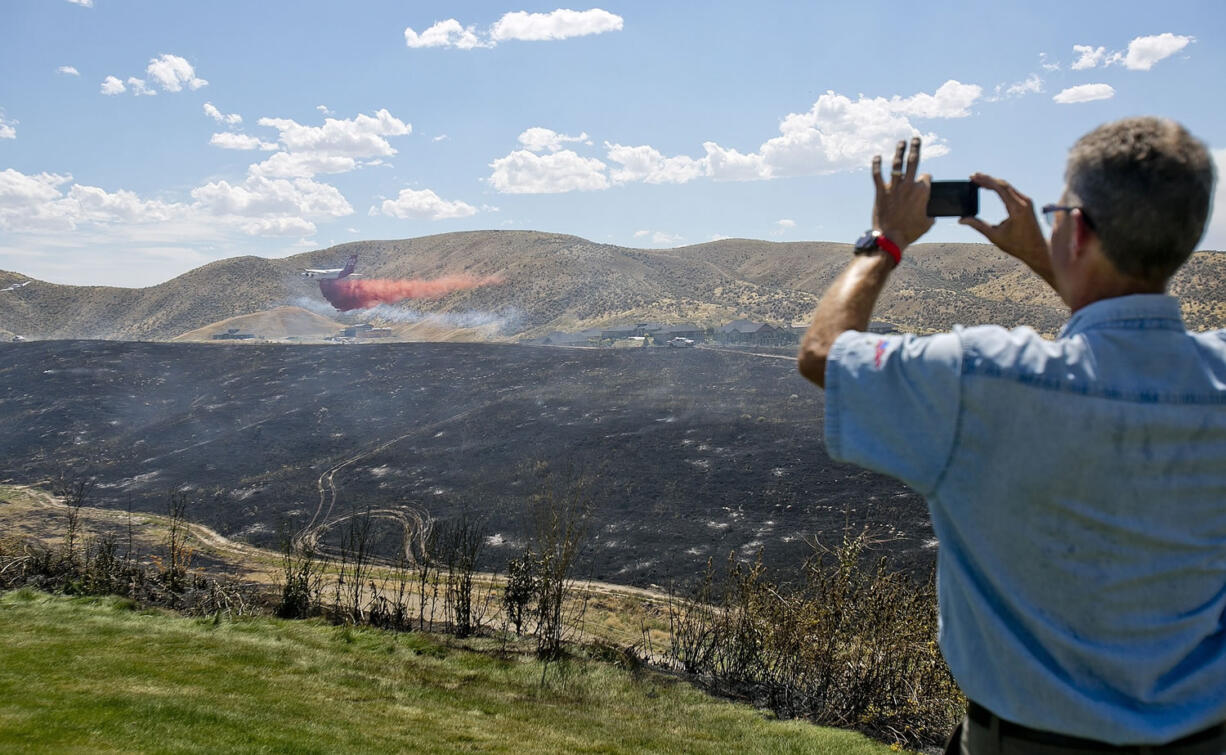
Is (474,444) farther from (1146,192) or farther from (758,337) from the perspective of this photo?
(758,337)

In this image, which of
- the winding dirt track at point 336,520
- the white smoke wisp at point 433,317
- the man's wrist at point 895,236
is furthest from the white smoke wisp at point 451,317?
the man's wrist at point 895,236

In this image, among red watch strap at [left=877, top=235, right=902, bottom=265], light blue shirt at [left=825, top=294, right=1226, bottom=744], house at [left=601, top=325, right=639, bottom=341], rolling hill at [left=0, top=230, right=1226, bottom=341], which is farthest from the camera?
rolling hill at [left=0, top=230, right=1226, bottom=341]

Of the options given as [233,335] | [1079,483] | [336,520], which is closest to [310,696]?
[1079,483]

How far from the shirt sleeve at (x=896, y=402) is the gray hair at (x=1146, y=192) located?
1.08ft

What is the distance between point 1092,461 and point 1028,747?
0.52 metres

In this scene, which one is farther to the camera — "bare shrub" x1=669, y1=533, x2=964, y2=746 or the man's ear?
"bare shrub" x1=669, y1=533, x2=964, y2=746

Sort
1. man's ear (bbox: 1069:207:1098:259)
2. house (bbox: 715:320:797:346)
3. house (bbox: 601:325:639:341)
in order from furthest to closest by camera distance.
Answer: house (bbox: 601:325:639:341)
house (bbox: 715:320:797:346)
man's ear (bbox: 1069:207:1098:259)

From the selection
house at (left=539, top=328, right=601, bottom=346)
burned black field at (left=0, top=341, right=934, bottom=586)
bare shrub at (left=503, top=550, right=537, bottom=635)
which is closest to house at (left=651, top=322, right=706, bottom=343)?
house at (left=539, top=328, right=601, bottom=346)

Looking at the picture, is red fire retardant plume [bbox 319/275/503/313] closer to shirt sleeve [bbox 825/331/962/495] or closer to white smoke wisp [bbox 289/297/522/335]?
white smoke wisp [bbox 289/297/522/335]

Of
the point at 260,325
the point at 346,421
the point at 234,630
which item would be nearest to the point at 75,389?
the point at 346,421

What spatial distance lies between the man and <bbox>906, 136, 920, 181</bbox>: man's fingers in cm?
35

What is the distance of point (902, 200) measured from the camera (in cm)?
189

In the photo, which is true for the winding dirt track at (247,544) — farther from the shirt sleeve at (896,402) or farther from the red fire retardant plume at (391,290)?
the red fire retardant plume at (391,290)

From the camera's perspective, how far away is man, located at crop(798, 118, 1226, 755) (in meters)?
1.46
